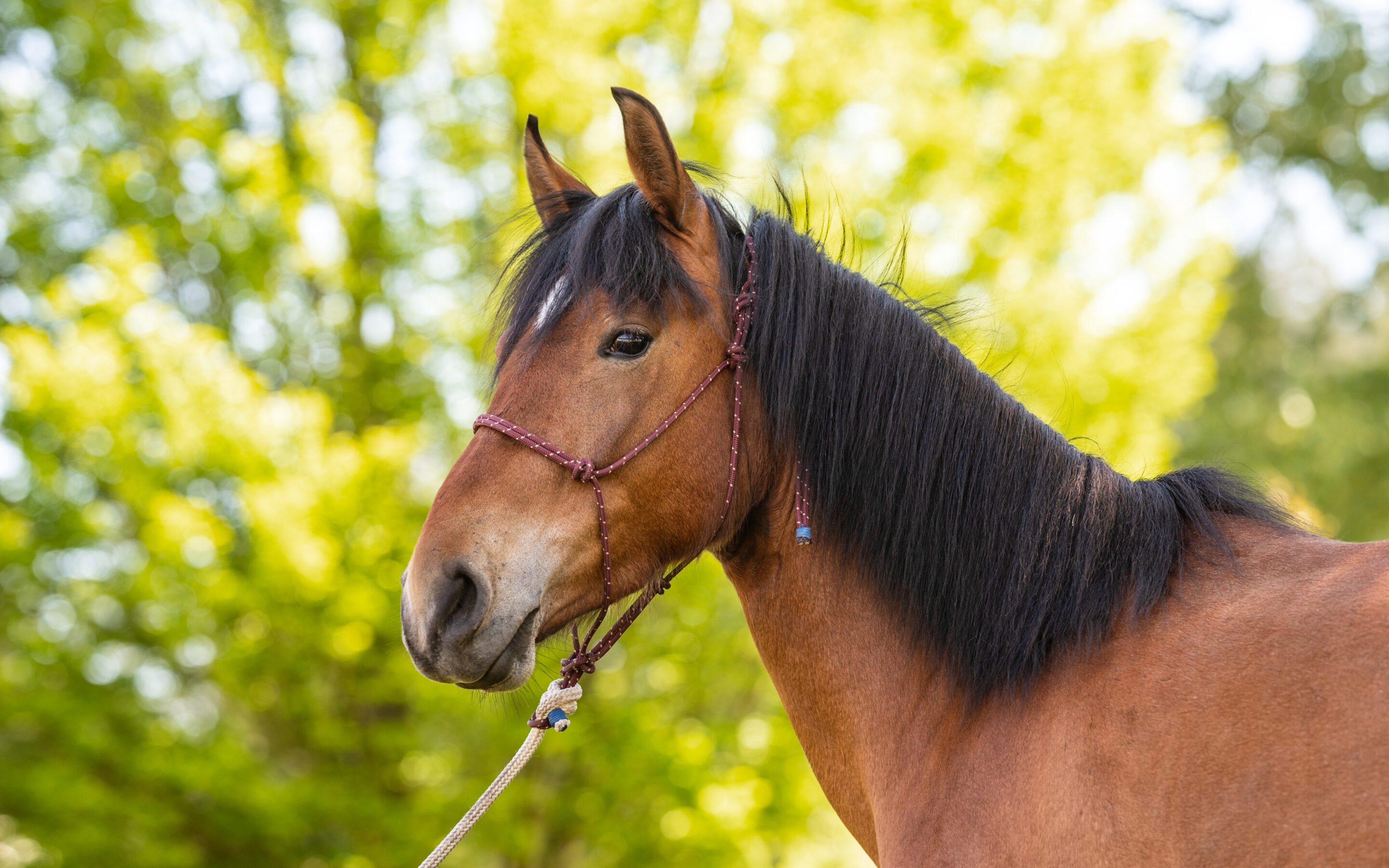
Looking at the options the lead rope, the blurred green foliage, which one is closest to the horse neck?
the lead rope

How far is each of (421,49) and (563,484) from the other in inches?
312

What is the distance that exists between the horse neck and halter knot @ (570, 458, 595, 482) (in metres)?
0.49

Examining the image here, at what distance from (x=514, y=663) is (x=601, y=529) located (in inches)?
14.8

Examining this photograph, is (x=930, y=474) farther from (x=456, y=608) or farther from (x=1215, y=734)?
(x=456, y=608)

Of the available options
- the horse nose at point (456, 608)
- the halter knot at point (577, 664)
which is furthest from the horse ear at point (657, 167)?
the halter knot at point (577, 664)

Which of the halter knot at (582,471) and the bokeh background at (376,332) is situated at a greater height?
the halter knot at (582,471)

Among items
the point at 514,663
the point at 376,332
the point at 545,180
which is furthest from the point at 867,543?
the point at 376,332

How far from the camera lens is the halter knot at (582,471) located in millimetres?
2219

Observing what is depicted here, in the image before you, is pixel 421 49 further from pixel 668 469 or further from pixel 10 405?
pixel 668 469

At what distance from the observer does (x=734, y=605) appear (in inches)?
331

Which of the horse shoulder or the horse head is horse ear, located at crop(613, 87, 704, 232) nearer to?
the horse head

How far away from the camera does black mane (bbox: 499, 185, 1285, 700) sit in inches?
83.2

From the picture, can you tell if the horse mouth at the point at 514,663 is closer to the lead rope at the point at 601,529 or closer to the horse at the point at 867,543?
the horse at the point at 867,543

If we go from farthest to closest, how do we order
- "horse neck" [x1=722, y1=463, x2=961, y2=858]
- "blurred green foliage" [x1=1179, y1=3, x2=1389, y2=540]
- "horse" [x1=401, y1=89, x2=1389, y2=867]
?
1. "blurred green foliage" [x1=1179, y1=3, x2=1389, y2=540]
2. "horse neck" [x1=722, y1=463, x2=961, y2=858]
3. "horse" [x1=401, y1=89, x2=1389, y2=867]
